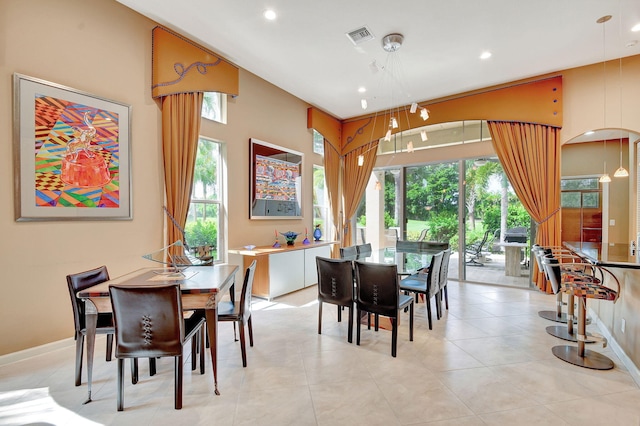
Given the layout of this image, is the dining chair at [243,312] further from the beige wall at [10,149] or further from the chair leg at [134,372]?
the beige wall at [10,149]

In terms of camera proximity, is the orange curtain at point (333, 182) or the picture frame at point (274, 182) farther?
the orange curtain at point (333, 182)

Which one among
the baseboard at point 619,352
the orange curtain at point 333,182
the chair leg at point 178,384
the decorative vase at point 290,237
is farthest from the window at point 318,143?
the baseboard at point 619,352

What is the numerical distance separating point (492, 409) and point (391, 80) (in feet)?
15.2

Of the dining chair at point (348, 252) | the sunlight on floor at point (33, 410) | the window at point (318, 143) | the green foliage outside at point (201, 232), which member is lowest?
the sunlight on floor at point (33, 410)

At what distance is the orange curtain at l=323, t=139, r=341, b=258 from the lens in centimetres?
665

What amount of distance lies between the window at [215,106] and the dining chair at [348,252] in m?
2.64

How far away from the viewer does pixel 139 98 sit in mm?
3400

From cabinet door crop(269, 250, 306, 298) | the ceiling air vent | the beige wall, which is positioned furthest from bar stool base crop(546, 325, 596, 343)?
the ceiling air vent

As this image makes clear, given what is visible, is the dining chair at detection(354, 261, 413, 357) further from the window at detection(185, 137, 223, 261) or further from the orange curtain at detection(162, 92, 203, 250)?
the orange curtain at detection(162, 92, 203, 250)

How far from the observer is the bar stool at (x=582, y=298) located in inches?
97.8

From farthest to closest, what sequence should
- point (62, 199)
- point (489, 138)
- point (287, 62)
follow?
point (489, 138), point (287, 62), point (62, 199)

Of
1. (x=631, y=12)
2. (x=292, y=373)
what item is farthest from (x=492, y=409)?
(x=631, y=12)

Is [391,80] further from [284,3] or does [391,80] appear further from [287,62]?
[284,3]

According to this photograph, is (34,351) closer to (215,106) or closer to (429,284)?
(215,106)
